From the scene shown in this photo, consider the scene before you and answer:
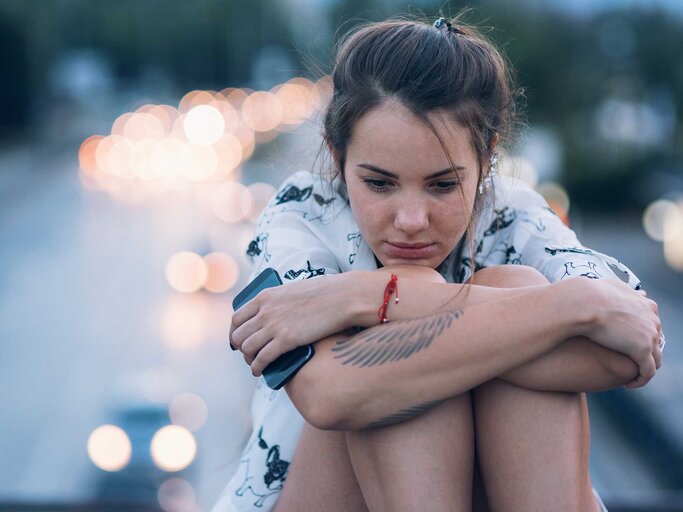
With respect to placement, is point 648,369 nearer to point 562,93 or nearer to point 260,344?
point 260,344

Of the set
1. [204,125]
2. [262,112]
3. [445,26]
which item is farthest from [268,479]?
[262,112]

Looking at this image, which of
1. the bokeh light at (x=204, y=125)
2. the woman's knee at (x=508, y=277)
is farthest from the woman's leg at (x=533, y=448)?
the bokeh light at (x=204, y=125)

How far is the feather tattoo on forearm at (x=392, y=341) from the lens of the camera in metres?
1.82

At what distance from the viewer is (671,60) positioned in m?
29.3

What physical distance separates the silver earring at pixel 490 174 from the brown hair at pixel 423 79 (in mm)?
41

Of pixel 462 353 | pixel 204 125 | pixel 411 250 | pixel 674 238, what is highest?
pixel 204 125

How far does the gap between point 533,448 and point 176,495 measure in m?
8.81

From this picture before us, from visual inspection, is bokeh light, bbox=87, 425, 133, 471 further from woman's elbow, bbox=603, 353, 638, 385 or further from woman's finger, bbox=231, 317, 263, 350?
woman's elbow, bbox=603, 353, 638, 385

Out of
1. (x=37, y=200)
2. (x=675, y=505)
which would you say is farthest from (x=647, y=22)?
(x=675, y=505)

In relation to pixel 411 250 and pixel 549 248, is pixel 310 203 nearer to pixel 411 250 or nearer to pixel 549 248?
pixel 411 250

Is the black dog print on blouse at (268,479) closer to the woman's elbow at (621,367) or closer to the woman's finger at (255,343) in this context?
the woman's finger at (255,343)

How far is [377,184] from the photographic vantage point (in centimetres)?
197

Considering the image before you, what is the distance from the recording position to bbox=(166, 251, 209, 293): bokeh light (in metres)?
18.7

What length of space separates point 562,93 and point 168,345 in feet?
57.3
